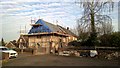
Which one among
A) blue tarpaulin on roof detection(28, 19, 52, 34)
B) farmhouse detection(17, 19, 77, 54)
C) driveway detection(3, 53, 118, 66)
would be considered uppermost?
blue tarpaulin on roof detection(28, 19, 52, 34)

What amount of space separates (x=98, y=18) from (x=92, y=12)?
70.6 inches

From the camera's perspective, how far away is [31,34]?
132 feet

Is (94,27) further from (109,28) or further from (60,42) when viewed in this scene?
(60,42)

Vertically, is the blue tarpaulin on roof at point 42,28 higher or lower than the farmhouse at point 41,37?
higher

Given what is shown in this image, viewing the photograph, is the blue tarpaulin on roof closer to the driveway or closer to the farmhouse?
the farmhouse

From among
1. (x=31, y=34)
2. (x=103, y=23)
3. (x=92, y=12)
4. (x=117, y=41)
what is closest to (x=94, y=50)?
(x=117, y=41)

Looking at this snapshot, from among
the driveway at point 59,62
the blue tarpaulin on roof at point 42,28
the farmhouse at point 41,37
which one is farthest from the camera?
the blue tarpaulin on roof at point 42,28

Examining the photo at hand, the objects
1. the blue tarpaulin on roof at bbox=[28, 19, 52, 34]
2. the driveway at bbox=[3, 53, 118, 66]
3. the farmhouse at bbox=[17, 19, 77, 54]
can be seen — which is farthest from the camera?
the blue tarpaulin on roof at bbox=[28, 19, 52, 34]

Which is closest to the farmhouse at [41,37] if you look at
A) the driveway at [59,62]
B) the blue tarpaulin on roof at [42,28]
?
the blue tarpaulin on roof at [42,28]

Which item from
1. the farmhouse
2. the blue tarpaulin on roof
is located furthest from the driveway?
the blue tarpaulin on roof

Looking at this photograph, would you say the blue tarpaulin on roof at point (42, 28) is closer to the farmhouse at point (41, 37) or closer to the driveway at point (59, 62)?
the farmhouse at point (41, 37)

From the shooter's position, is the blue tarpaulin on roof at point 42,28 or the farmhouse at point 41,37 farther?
the blue tarpaulin on roof at point 42,28

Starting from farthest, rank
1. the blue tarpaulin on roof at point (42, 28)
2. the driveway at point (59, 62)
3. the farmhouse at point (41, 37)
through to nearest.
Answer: the blue tarpaulin on roof at point (42, 28) → the farmhouse at point (41, 37) → the driveway at point (59, 62)

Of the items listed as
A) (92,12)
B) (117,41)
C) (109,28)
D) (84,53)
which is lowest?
(84,53)
